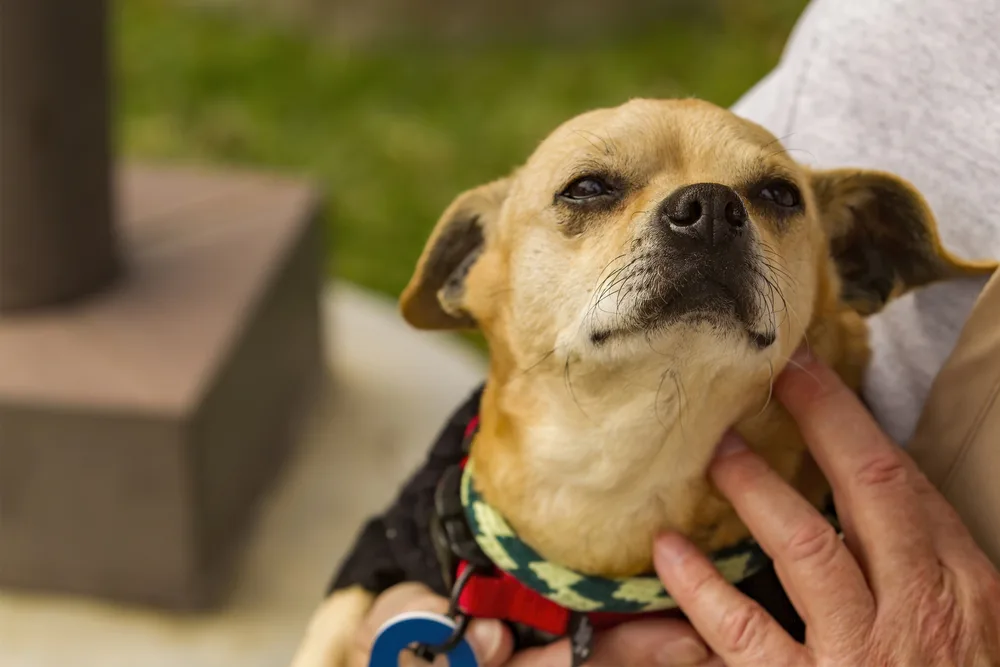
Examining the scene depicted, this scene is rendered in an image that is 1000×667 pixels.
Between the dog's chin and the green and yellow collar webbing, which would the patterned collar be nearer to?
the green and yellow collar webbing

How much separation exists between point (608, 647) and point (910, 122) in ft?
1.84

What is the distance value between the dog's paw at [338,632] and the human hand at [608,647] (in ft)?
0.19

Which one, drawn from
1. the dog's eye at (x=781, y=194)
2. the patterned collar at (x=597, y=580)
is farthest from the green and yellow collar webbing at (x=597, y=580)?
the dog's eye at (x=781, y=194)

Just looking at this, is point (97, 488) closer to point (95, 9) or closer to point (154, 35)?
point (95, 9)

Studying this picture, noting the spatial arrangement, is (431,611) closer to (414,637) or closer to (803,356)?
(414,637)

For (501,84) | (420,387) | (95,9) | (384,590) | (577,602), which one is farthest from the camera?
(501,84)

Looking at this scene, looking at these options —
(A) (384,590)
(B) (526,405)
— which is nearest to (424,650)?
(A) (384,590)

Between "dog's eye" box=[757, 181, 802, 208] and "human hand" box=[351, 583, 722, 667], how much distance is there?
40cm

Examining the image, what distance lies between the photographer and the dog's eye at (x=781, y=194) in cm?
→ 106

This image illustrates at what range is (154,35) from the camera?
154 inches

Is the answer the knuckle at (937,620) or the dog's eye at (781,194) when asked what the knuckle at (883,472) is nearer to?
the knuckle at (937,620)

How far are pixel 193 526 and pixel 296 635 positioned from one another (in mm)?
240

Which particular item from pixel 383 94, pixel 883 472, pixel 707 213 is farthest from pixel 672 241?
pixel 383 94

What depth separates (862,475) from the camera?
97 centimetres
